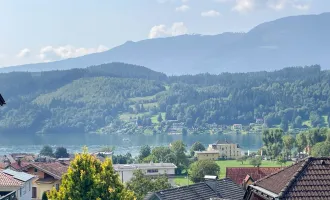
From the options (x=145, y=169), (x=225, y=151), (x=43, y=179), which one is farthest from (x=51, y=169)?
(x=225, y=151)

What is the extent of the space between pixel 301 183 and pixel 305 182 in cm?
9

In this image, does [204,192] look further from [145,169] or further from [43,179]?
[145,169]

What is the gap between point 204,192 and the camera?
858 inches

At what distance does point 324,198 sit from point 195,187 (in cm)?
1158

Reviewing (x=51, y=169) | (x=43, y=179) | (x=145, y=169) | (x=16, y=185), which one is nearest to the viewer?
(x=16, y=185)

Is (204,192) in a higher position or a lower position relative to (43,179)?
higher

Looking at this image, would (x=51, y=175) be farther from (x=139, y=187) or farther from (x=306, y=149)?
(x=306, y=149)

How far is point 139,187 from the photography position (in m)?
46.7

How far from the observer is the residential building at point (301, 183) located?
34.4 ft

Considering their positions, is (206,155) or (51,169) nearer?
(51,169)

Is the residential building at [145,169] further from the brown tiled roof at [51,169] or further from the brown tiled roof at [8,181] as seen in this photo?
the brown tiled roof at [8,181]

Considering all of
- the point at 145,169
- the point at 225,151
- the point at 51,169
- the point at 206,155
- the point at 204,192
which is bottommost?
the point at 225,151

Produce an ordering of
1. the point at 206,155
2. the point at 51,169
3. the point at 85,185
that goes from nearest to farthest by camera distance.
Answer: the point at 85,185 → the point at 51,169 → the point at 206,155

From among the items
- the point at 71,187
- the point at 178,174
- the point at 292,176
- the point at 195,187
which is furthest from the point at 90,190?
the point at 178,174
